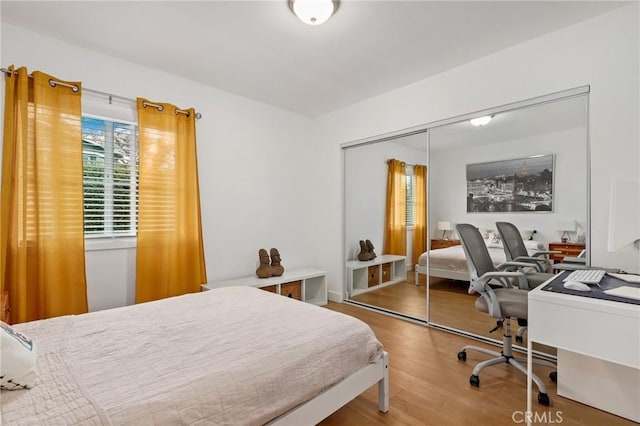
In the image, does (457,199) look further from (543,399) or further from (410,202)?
(543,399)

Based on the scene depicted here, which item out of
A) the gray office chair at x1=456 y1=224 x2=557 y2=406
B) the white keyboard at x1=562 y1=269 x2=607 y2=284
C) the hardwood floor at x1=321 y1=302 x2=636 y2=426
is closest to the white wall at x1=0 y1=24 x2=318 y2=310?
the hardwood floor at x1=321 y1=302 x2=636 y2=426

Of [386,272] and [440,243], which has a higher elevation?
[440,243]

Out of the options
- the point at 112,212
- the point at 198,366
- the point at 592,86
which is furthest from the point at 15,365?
the point at 592,86

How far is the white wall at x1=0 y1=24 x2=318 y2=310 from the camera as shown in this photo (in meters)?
2.50

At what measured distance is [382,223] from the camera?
3812 millimetres

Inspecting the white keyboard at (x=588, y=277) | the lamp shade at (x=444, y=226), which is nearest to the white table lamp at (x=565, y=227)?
the white keyboard at (x=588, y=277)

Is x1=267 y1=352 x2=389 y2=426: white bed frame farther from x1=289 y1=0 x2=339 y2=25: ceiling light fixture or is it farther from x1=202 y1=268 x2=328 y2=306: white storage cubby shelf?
x1=289 y1=0 x2=339 y2=25: ceiling light fixture

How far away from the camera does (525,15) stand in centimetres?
216

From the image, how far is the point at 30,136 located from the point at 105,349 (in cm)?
189

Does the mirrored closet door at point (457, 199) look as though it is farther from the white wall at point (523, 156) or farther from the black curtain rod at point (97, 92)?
the black curtain rod at point (97, 92)

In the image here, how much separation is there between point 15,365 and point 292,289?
107 inches

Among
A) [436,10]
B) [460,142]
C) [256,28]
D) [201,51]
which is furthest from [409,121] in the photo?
[201,51]

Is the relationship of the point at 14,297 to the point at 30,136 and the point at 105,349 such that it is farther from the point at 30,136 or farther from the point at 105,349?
the point at 105,349

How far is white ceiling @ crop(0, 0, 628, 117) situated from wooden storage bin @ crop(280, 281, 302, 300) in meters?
2.32
